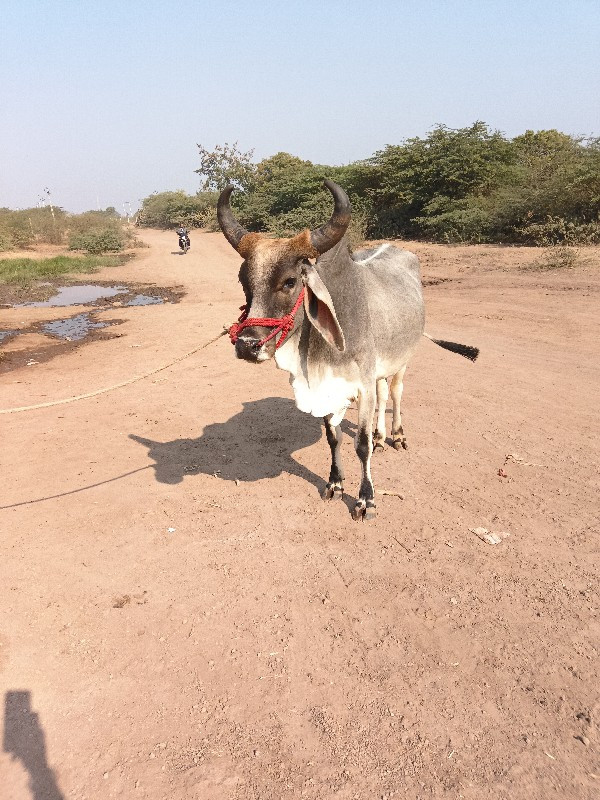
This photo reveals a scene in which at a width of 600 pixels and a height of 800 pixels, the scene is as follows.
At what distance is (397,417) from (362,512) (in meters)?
1.36

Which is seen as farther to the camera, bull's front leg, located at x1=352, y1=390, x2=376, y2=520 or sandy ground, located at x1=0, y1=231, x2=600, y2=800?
bull's front leg, located at x1=352, y1=390, x2=376, y2=520

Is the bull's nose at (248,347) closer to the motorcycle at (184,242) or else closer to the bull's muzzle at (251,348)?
the bull's muzzle at (251,348)

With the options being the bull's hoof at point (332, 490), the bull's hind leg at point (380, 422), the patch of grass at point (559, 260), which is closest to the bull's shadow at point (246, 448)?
the bull's hoof at point (332, 490)

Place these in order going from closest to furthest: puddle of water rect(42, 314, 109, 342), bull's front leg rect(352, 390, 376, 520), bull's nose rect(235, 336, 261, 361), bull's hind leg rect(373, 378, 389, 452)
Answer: bull's nose rect(235, 336, 261, 361) → bull's front leg rect(352, 390, 376, 520) → bull's hind leg rect(373, 378, 389, 452) → puddle of water rect(42, 314, 109, 342)

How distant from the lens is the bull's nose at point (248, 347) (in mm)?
2953

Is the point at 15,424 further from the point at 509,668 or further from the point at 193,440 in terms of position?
the point at 509,668

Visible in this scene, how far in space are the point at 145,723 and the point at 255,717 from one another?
1.62ft

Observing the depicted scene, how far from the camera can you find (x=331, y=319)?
3244 mm

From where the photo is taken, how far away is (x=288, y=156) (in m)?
42.5

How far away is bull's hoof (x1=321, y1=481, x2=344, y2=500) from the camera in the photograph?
4.34 m

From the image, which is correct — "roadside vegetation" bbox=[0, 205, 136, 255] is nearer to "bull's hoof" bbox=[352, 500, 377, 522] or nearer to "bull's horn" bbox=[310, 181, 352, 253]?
"bull's hoof" bbox=[352, 500, 377, 522]

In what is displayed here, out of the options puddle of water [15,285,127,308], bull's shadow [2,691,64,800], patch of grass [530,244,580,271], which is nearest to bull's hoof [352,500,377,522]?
bull's shadow [2,691,64,800]

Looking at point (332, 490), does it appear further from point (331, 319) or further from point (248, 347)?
point (248, 347)

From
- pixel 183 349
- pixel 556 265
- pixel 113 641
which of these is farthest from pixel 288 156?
pixel 113 641
